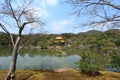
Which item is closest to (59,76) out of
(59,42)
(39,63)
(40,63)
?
(40,63)

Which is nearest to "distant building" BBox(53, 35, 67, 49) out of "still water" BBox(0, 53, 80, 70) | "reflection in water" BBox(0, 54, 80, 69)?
"still water" BBox(0, 53, 80, 70)

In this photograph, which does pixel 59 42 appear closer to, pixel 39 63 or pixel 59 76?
pixel 39 63

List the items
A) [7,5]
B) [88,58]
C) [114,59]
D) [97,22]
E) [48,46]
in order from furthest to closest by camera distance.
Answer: [48,46] < [114,59] < [88,58] < [7,5] < [97,22]

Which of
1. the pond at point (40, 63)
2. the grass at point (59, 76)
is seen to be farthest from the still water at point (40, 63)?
the grass at point (59, 76)

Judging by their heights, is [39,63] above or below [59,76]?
above

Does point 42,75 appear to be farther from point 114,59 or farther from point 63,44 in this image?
point 63,44

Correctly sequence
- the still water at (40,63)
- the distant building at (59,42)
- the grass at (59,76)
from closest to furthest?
the grass at (59,76)
the still water at (40,63)
the distant building at (59,42)

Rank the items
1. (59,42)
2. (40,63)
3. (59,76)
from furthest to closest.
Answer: (59,42)
(40,63)
(59,76)

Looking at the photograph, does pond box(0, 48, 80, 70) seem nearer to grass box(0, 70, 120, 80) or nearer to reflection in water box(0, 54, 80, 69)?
reflection in water box(0, 54, 80, 69)

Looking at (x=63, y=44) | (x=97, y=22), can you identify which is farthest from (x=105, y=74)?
(x=63, y=44)

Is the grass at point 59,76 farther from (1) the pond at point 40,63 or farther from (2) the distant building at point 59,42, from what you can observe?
(2) the distant building at point 59,42

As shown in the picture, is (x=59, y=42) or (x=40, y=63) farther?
(x=59, y=42)

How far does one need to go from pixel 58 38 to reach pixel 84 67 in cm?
6844

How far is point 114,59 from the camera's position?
18.9m
